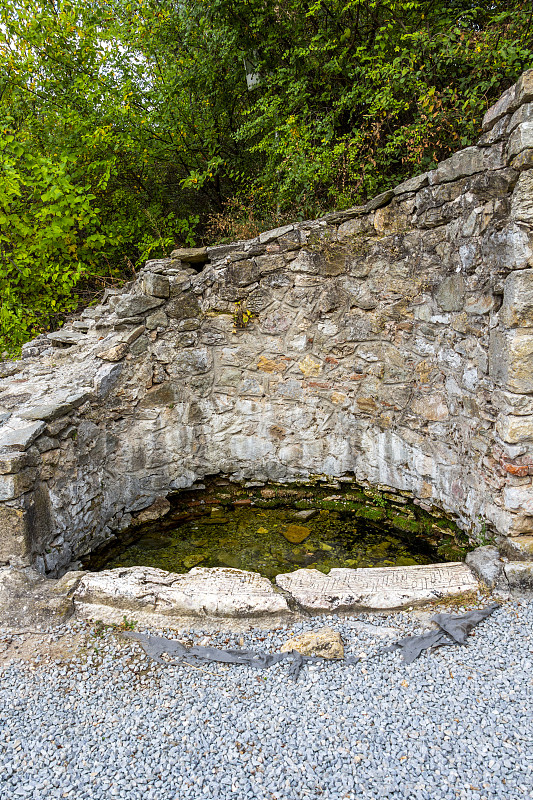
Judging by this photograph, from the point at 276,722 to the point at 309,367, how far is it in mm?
2869

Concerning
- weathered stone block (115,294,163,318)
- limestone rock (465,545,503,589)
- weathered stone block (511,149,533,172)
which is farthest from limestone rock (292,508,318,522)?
weathered stone block (511,149,533,172)

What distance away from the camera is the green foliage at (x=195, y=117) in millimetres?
4301

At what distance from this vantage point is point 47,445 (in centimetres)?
323

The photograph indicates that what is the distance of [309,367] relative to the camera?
14.1 feet

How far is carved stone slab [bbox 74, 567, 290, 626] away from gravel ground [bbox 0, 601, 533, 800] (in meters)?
0.14

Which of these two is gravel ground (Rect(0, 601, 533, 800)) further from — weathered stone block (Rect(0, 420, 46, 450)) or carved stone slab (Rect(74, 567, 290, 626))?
weathered stone block (Rect(0, 420, 46, 450))

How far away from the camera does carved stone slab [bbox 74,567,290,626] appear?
8.20ft

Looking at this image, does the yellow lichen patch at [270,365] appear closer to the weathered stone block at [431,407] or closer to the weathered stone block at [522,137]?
the weathered stone block at [431,407]

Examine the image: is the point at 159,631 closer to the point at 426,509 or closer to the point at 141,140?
the point at 426,509

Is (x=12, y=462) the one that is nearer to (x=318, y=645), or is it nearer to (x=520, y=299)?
(x=318, y=645)

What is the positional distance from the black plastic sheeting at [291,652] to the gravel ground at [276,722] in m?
0.04

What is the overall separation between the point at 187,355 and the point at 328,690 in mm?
2997

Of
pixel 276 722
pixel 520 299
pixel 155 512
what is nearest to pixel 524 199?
pixel 520 299

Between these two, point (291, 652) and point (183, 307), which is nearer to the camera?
point (291, 652)
